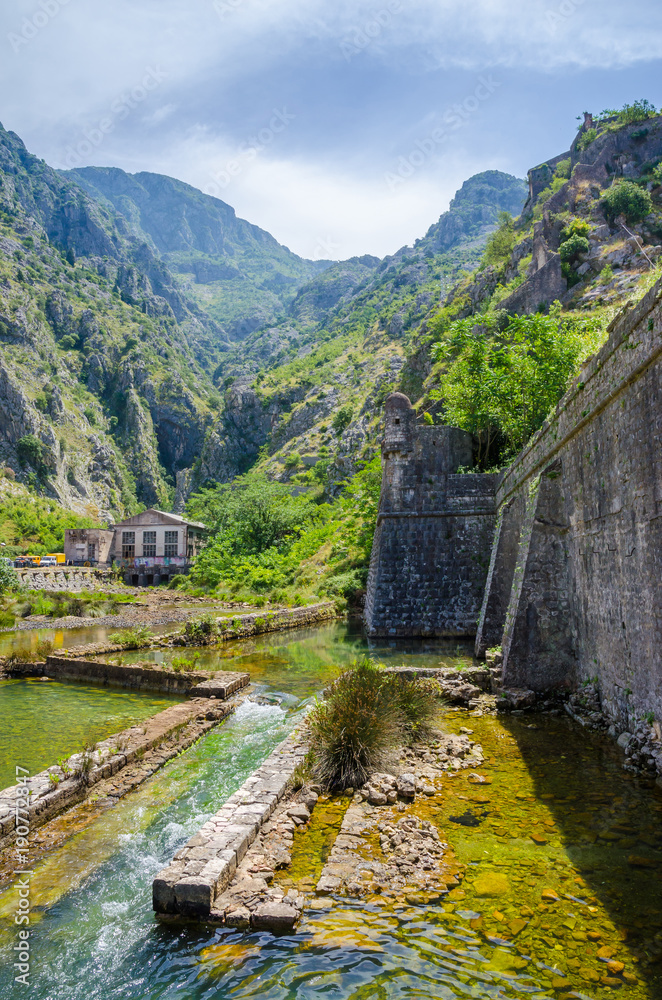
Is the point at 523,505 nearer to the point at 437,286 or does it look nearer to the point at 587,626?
the point at 587,626

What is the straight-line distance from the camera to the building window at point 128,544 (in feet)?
177

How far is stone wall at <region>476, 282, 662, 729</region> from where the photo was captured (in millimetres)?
5949

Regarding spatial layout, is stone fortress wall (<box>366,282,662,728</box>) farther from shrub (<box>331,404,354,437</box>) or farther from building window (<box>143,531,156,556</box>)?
shrub (<box>331,404,354,437</box>)

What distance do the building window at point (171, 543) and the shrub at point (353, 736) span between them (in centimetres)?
4773

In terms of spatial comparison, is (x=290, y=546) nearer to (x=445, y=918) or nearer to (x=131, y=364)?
(x=445, y=918)

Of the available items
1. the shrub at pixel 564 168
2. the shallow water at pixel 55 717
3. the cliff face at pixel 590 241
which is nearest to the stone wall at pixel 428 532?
the shallow water at pixel 55 717

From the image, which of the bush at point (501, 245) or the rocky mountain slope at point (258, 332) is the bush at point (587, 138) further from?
the bush at point (501, 245)

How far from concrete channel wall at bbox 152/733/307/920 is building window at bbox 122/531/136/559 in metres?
51.1

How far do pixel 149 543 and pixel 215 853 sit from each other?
170ft

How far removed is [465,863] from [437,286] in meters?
99.3

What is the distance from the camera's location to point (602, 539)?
7.55m

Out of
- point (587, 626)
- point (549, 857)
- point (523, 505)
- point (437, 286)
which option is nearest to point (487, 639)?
point (523, 505)

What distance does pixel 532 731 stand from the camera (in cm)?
777

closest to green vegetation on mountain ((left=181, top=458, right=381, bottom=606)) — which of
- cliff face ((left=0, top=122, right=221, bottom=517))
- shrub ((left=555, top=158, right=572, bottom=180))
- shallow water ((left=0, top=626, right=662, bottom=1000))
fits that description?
shallow water ((left=0, top=626, right=662, bottom=1000))
